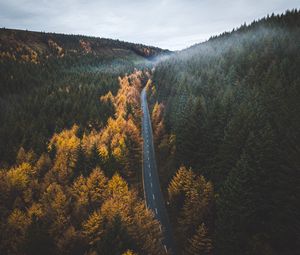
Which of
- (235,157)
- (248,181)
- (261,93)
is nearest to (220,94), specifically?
(261,93)

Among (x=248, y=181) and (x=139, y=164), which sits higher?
(x=248, y=181)

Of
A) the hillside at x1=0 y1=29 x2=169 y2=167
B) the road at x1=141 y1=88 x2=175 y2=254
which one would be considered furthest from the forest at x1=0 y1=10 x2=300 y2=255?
the road at x1=141 y1=88 x2=175 y2=254

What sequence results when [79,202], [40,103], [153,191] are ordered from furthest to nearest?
[40,103] < [153,191] < [79,202]

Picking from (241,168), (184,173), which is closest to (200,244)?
(241,168)

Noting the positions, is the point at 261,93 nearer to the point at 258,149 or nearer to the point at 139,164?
the point at 258,149

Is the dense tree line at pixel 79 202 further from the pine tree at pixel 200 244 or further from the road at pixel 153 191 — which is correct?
the pine tree at pixel 200 244

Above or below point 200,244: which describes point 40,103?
above

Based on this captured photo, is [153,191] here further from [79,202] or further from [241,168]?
[241,168]

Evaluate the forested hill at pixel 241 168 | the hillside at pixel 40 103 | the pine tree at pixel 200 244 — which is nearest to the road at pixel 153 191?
the forested hill at pixel 241 168
